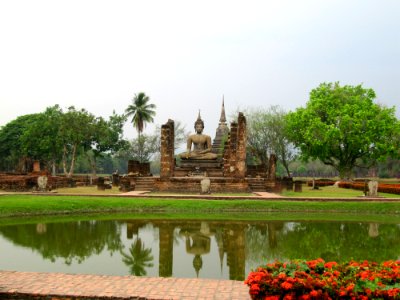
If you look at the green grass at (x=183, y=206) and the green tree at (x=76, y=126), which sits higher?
the green tree at (x=76, y=126)

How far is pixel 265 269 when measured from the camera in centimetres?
627

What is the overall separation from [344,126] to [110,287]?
115 feet

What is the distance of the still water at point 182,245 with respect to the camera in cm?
945

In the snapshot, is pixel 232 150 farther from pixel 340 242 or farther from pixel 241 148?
pixel 340 242

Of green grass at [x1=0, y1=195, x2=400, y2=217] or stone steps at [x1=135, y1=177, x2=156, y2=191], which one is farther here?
stone steps at [x1=135, y1=177, x2=156, y2=191]

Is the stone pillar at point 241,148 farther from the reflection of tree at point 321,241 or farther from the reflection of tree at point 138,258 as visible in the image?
the reflection of tree at point 138,258

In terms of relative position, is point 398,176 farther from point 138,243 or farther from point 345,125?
point 138,243

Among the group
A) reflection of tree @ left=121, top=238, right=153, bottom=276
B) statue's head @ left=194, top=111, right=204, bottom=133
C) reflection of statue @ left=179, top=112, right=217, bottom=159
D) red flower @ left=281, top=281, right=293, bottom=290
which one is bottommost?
reflection of tree @ left=121, top=238, right=153, bottom=276

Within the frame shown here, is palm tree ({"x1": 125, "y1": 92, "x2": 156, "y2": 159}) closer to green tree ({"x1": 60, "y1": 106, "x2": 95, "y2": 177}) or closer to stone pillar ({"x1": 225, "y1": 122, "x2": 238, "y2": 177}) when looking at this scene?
green tree ({"x1": 60, "y1": 106, "x2": 95, "y2": 177})

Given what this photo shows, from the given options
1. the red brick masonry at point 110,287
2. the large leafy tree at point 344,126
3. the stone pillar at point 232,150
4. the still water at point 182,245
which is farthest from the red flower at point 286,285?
the large leafy tree at point 344,126

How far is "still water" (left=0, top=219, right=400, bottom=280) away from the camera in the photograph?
945 cm

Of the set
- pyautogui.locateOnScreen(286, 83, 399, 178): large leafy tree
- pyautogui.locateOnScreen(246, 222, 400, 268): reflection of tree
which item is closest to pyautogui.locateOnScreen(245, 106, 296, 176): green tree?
pyautogui.locateOnScreen(286, 83, 399, 178): large leafy tree

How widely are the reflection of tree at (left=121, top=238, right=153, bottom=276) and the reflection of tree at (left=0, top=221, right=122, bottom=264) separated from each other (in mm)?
483

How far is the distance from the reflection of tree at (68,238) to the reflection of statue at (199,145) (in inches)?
679
